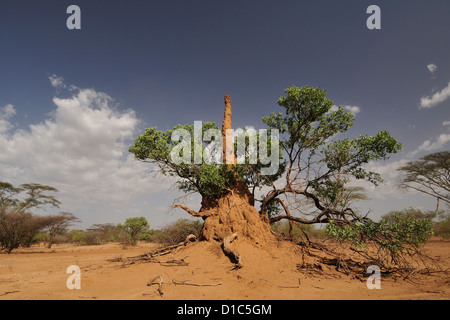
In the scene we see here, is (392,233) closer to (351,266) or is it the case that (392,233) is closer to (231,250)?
(351,266)

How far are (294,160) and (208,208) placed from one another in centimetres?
500

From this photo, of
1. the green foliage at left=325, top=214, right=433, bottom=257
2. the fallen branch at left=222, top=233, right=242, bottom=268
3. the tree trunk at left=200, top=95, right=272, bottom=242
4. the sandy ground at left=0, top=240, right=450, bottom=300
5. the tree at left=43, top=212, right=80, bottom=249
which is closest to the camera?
the sandy ground at left=0, top=240, right=450, bottom=300

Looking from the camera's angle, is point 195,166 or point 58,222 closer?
point 195,166

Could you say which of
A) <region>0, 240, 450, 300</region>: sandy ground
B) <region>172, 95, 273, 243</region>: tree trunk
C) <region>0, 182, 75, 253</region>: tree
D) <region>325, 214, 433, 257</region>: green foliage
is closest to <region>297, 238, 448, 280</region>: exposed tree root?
<region>0, 240, 450, 300</region>: sandy ground

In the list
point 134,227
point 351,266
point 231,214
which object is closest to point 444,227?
point 351,266

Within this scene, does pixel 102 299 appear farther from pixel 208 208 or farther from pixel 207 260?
pixel 208 208

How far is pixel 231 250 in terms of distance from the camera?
817 centimetres

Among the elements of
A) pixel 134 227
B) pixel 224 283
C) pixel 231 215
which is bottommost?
pixel 134 227

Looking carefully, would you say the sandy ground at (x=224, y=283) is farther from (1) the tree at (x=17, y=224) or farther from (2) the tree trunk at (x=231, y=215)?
(1) the tree at (x=17, y=224)

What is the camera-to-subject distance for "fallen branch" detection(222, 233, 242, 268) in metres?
7.62

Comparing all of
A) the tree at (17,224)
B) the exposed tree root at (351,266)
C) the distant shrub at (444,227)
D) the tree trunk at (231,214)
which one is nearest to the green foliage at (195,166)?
the tree trunk at (231,214)

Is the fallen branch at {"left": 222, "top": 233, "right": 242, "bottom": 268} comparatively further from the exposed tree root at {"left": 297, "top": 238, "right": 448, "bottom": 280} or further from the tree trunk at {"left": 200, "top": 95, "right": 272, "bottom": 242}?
the exposed tree root at {"left": 297, "top": 238, "right": 448, "bottom": 280}

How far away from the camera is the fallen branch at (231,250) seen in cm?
762
